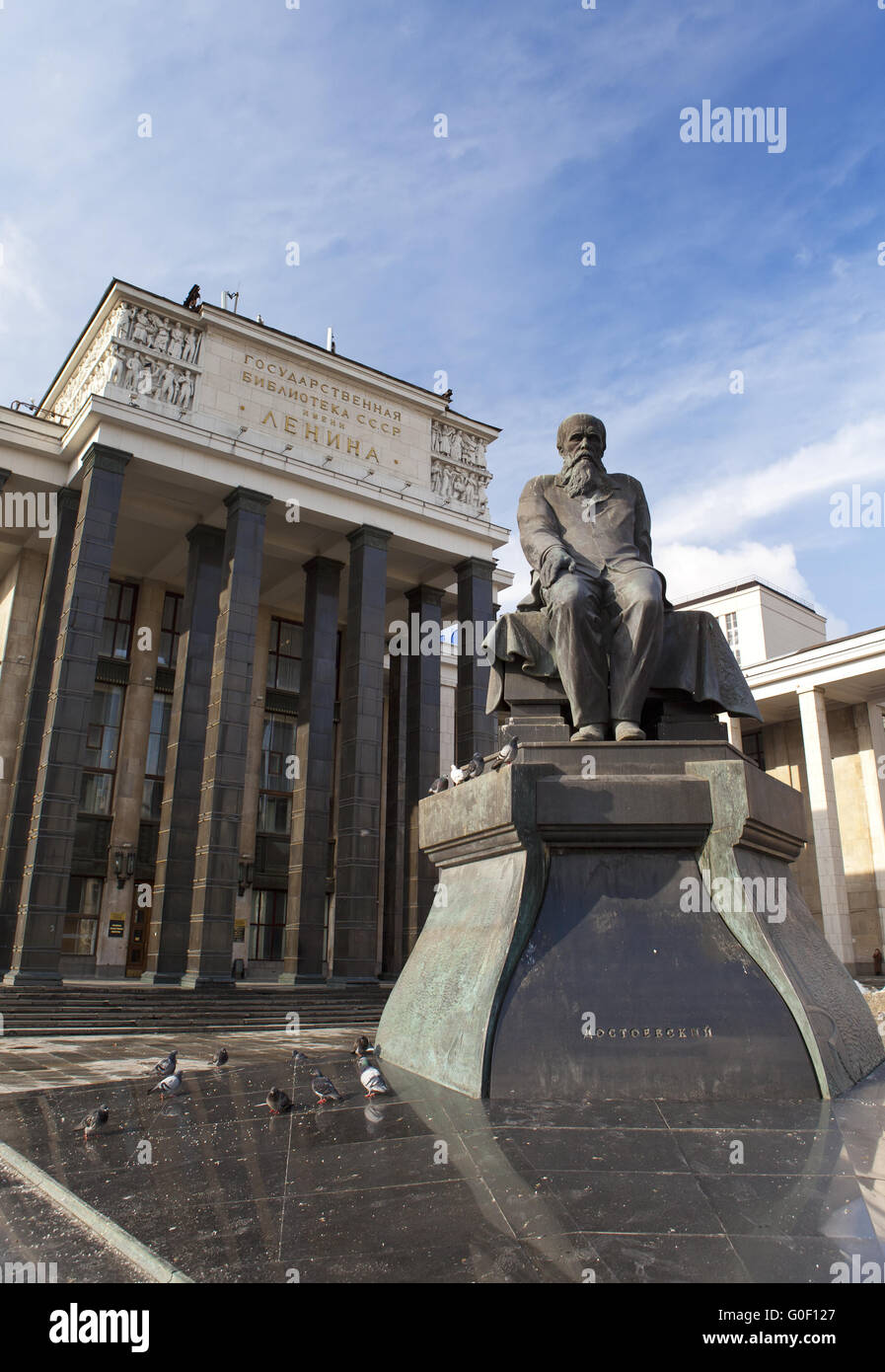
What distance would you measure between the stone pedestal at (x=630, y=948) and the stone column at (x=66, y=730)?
1902 centimetres

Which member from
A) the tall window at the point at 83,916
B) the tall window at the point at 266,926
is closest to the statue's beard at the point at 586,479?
the tall window at the point at 83,916

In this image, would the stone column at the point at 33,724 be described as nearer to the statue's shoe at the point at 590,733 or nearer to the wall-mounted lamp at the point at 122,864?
the wall-mounted lamp at the point at 122,864

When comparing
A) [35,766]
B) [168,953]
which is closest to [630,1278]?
[168,953]

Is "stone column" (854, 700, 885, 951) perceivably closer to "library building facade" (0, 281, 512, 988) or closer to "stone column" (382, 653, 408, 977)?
"library building facade" (0, 281, 512, 988)

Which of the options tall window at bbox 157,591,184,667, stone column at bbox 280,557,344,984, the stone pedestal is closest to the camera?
the stone pedestal

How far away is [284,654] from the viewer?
1414 inches

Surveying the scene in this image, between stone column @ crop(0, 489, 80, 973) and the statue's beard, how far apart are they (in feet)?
72.4

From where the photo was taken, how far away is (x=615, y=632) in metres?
5.57

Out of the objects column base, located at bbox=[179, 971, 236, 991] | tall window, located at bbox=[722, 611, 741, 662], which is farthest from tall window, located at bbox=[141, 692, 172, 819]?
tall window, located at bbox=[722, 611, 741, 662]

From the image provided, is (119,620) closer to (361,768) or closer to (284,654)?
(284,654)

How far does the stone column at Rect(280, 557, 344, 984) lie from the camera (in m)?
27.1

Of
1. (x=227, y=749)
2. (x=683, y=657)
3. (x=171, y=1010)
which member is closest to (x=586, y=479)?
(x=683, y=657)
